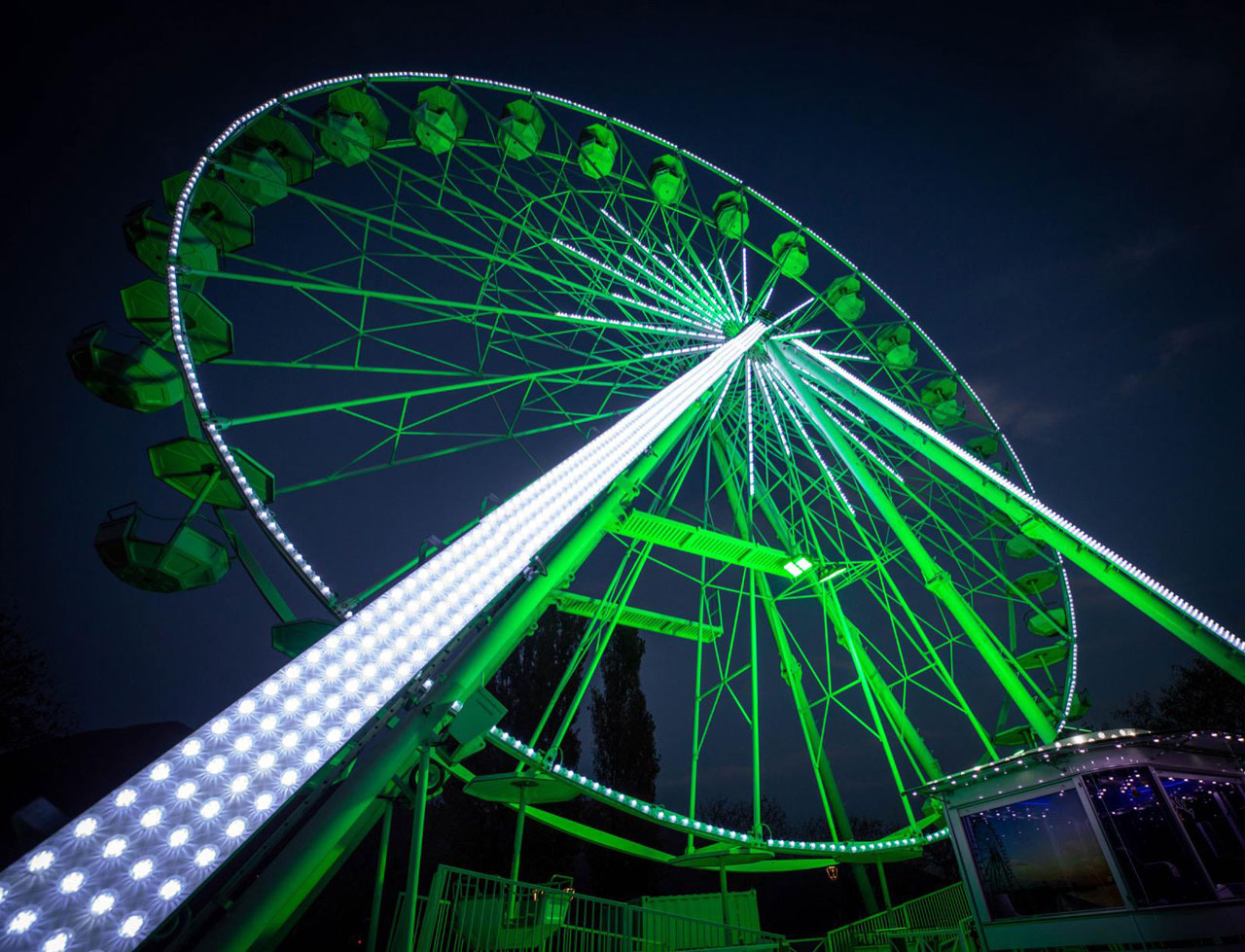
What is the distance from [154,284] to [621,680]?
1821cm

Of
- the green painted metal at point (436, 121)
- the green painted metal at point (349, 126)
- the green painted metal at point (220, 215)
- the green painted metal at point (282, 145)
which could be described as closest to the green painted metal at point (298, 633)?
the green painted metal at point (220, 215)

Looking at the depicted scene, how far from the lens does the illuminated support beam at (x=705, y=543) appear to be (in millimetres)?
7898

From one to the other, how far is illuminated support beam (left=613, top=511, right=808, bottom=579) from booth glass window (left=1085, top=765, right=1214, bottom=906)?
4.33 metres

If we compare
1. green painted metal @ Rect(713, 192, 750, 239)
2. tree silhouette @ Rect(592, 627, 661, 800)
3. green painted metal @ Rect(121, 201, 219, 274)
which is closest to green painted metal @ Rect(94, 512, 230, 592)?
green painted metal @ Rect(121, 201, 219, 274)

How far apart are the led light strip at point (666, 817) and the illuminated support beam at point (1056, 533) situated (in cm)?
433

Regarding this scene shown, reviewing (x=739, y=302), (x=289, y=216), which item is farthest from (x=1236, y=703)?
(x=289, y=216)

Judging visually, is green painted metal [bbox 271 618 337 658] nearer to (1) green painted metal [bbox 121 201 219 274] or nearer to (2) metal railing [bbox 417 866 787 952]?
(2) metal railing [bbox 417 866 787 952]

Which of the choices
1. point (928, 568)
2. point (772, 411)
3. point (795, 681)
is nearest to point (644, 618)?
point (795, 681)

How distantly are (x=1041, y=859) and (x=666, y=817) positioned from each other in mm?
4582

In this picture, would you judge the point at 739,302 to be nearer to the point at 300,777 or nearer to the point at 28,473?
the point at 300,777

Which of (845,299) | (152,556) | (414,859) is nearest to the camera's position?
(414,859)

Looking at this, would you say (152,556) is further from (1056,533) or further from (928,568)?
(1056,533)

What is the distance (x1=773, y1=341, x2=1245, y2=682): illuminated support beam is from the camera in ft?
21.7

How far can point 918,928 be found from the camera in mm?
11383
